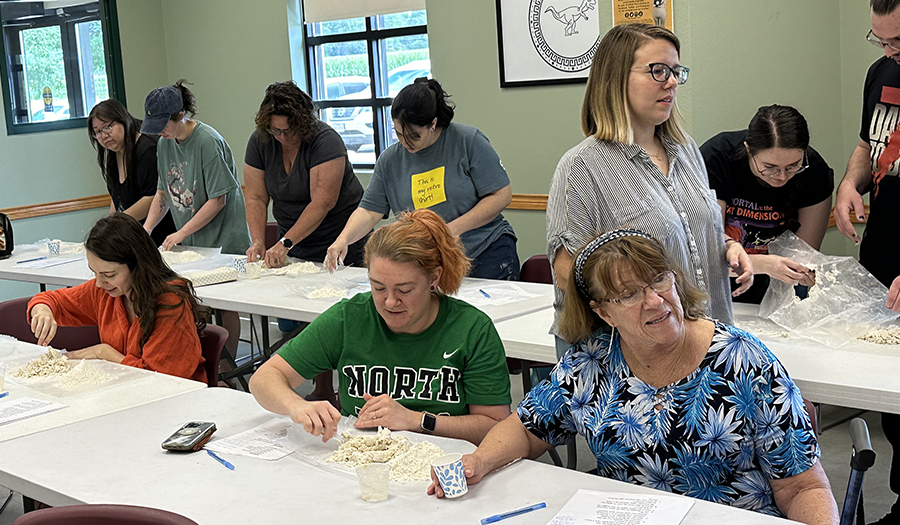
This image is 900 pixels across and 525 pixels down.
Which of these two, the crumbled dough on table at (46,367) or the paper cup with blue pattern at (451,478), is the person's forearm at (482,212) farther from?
the paper cup with blue pattern at (451,478)

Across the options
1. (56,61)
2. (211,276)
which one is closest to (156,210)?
(211,276)

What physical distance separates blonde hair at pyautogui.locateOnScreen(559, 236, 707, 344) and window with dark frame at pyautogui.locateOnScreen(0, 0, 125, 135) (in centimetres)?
601

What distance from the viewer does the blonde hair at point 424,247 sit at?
7.06 feet

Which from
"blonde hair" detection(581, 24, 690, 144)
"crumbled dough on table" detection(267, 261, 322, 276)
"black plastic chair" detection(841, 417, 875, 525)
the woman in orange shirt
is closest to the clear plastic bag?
"black plastic chair" detection(841, 417, 875, 525)

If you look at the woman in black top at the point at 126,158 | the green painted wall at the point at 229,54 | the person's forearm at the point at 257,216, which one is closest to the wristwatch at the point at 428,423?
the person's forearm at the point at 257,216

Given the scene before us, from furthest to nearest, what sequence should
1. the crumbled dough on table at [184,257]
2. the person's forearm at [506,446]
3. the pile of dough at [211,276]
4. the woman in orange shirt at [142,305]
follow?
the crumbled dough on table at [184,257]
the pile of dough at [211,276]
the woman in orange shirt at [142,305]
the person's forearm at [506,446]

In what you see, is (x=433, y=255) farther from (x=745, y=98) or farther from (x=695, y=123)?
(x=745, y=98)

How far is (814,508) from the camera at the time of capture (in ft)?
5.32

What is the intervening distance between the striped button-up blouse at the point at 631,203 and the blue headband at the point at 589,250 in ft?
1.06

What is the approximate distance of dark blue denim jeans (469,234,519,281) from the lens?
12.3 ft

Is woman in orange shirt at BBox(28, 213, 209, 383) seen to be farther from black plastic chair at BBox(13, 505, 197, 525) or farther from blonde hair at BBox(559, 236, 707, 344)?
blonde hair at BBox(559, 236, 707, 344)

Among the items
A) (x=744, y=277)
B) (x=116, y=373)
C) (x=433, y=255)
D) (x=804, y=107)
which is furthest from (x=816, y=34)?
(x=116, y=373)

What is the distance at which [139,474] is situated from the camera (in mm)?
1918

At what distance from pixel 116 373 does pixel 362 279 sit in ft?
4.28
